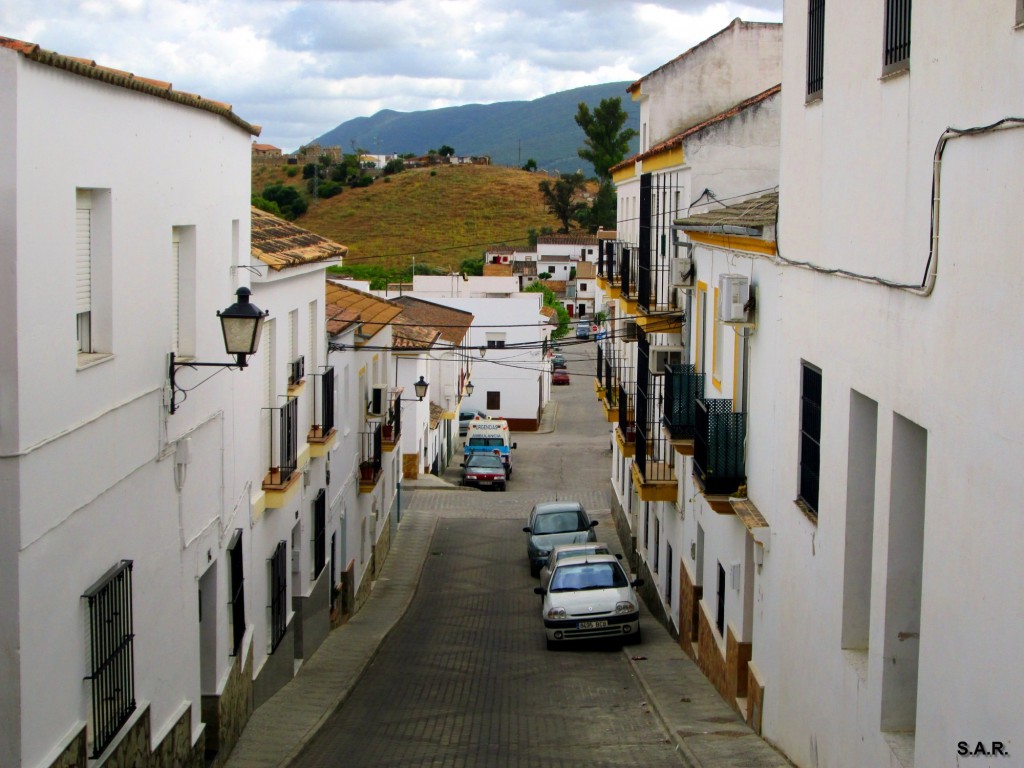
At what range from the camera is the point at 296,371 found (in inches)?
640

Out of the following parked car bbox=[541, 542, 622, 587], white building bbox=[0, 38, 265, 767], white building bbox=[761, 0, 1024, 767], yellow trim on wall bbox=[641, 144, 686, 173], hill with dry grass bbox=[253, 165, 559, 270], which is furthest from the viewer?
hill with dry grass bbox=[253, 165, 559, 270]

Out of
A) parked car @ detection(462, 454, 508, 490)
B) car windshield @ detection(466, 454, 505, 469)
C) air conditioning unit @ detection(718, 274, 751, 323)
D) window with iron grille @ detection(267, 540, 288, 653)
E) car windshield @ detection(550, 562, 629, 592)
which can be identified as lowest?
parked car @ detection(462, 454, 508, 490)

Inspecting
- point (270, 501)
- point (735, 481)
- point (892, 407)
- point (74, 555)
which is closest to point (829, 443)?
point (892, 407)

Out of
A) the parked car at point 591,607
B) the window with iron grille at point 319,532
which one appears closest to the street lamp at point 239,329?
the window with iron grille at point 319,532

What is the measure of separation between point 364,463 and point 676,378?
8.18 metres

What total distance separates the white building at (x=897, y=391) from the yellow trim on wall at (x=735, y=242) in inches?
22.7

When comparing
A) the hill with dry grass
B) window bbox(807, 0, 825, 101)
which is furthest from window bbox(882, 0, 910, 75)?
the hill with dry grass

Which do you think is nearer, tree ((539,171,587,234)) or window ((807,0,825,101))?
window ((807,0,825,101))

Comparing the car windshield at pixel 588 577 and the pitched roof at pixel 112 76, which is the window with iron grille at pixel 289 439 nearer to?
the pitched roof at pixel 112 76

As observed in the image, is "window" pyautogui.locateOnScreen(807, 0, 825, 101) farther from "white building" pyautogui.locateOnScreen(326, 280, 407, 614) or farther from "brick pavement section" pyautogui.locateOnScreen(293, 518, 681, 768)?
"white building" pyautogui.locateOnScreen(326, 280, 407, 614)

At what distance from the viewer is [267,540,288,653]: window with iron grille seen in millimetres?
14992

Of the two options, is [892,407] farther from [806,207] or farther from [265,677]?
[265,677]

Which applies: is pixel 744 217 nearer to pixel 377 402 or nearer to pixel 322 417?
pixel 322 417

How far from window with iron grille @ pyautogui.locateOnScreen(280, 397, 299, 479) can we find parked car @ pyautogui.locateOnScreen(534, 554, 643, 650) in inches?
217
